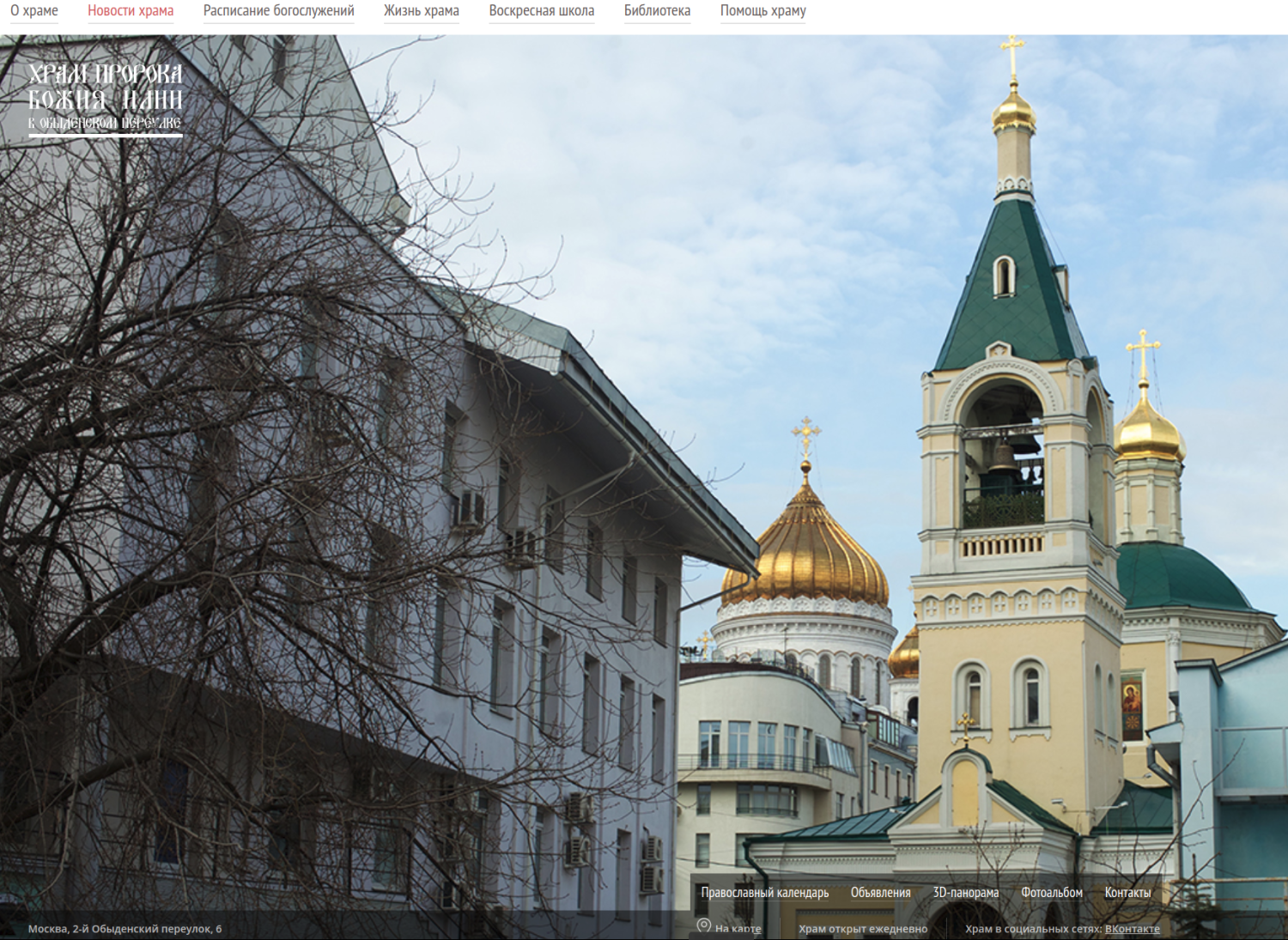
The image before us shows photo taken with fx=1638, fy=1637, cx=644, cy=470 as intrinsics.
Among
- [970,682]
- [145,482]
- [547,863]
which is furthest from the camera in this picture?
[970,682]

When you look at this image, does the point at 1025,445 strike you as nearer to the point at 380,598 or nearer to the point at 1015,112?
the point at 1015,112

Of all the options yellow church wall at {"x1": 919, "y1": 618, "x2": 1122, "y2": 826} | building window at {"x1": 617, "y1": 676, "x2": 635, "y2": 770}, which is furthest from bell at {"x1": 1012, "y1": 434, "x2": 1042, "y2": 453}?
building window at {"x1": 617, "y1": 676, "x2": 635, "y2": 770}

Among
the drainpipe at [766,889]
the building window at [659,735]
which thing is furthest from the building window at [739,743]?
the building window at [659,735]

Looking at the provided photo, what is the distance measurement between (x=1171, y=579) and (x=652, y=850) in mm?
31502

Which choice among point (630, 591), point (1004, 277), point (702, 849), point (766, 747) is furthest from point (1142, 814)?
point (702, 849)

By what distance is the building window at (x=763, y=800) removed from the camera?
62.4 metres

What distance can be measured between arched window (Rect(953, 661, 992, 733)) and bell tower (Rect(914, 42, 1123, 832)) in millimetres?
44

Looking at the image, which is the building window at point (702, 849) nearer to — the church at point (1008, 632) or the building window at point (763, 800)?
the building window at point (763, 800)

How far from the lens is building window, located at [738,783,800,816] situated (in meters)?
62.4

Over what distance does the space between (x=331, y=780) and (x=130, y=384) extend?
7.66ft

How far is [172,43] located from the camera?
32.7ft

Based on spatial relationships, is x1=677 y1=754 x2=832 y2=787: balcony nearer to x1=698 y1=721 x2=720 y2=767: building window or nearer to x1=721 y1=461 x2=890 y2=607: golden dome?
x1=698 y1=721 x2=720 y2=767: building window

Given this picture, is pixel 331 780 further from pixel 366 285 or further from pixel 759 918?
pixel 759 918
